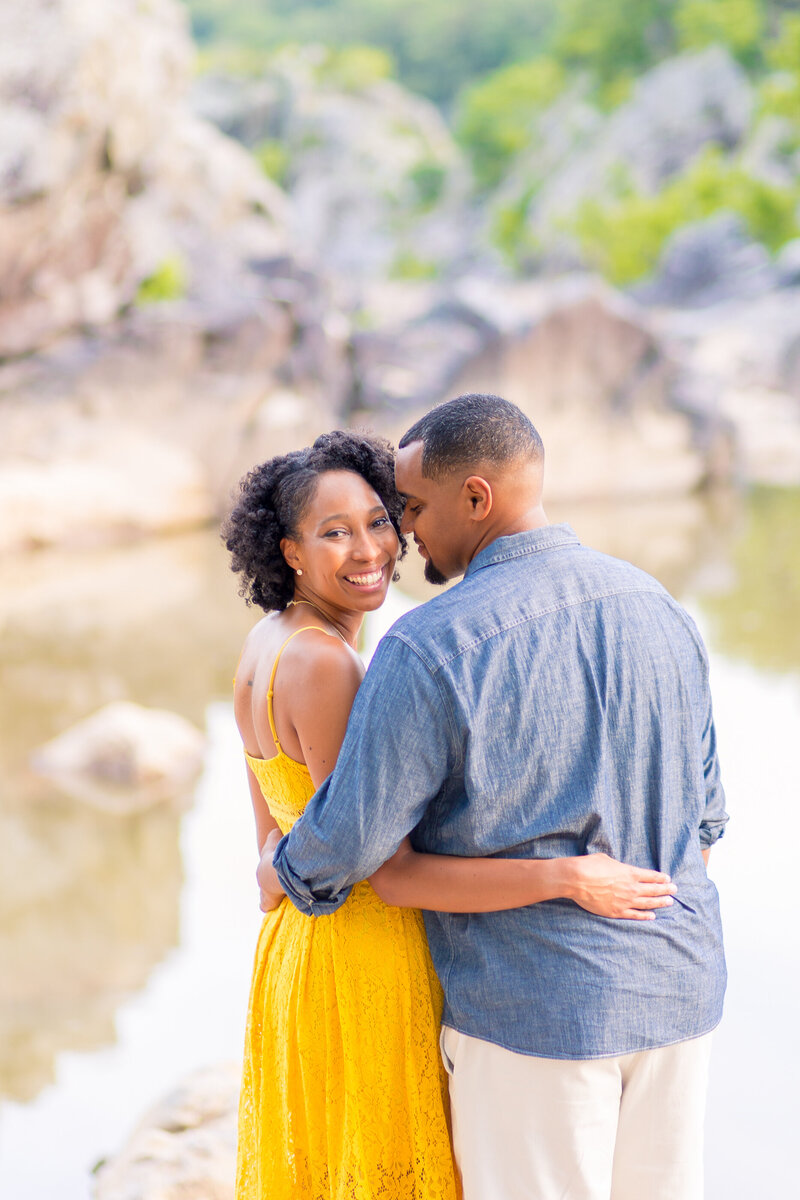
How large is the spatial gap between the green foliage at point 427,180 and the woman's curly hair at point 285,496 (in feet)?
147

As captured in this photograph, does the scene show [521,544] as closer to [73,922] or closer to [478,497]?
[478,497]

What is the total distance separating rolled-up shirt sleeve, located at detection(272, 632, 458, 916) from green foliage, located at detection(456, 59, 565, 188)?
4653cm

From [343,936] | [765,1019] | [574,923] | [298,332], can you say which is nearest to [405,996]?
[343,936]

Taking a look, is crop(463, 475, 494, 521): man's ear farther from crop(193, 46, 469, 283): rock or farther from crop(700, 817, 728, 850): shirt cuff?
A: crop(193, 46, 469, 283): rock

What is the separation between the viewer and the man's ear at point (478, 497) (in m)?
1.37

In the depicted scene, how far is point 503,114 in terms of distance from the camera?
44656 mm

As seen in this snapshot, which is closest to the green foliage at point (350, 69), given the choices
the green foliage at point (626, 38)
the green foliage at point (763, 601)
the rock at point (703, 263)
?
the green foliage at point (626, 38)

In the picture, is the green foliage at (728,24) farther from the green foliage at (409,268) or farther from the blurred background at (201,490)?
the green foliage at (409,268)

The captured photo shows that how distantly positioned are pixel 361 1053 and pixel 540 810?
0.45 meters

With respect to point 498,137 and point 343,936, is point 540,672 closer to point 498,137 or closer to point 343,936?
point 343,936

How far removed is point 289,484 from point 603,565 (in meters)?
0.52

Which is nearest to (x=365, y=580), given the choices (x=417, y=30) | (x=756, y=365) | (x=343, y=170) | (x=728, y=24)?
(x=756, y=365)

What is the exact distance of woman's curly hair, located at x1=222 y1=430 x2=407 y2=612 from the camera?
1639 mm

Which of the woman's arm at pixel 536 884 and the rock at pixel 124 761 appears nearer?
the woman's arm at pixel 536 884
